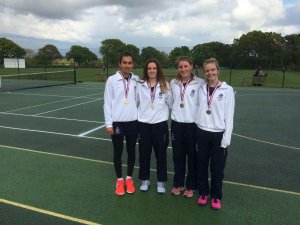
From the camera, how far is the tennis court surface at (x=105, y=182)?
Answer: 14.4 ft

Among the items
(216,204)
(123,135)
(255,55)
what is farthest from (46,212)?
(255,55)

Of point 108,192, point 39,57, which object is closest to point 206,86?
point 108,192

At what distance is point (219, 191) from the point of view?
15.0 ft

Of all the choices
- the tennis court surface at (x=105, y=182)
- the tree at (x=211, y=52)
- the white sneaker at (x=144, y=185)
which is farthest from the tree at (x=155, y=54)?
the white sneaker at (x=144, y=185)

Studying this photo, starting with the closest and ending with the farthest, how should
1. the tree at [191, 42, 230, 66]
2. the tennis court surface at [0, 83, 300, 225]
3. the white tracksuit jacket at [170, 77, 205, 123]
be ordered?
the tennis court surface at [0, 83, 300, 225] → the white tracksuit jacket at [170, 77, 205, 123] → the tree at [191, 42, 230, 66]

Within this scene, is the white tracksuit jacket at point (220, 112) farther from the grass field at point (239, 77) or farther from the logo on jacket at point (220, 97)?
the grass field at point (239, 77)

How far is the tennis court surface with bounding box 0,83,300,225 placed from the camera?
4383 mm

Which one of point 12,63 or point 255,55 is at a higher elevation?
point 255,55

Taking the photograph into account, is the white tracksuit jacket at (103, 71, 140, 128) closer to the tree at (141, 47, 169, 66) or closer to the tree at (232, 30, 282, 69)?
the tree at (141, 47, 169, 66)

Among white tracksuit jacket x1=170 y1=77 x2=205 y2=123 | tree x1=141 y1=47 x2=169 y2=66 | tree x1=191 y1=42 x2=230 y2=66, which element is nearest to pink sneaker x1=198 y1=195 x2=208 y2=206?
white tracksuit jacket x1=170 y1=77 x2=205 y2=123

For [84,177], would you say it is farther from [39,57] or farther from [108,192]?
[39,57]

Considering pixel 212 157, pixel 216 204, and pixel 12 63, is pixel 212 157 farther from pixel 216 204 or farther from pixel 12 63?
pixel 12 63

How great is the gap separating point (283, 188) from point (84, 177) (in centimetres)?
327

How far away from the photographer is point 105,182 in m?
5.54
